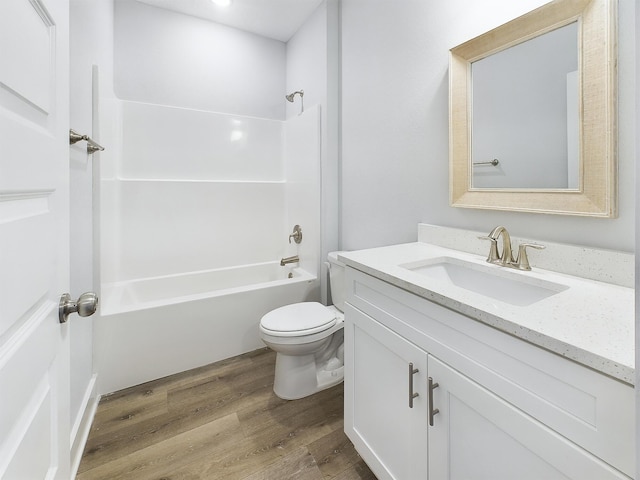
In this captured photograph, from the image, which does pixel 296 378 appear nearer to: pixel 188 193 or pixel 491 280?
pixel 491 280

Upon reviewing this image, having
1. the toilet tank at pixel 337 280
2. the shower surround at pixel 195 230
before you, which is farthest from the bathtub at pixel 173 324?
the toilet tank at pixel 337 280

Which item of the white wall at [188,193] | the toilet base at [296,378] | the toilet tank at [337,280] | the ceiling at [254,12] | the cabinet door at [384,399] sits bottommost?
the toilet base at [296,378]

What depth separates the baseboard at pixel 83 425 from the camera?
129cm

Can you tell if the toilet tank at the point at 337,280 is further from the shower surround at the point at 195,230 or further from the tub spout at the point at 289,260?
the tub spout at the point at 289,260

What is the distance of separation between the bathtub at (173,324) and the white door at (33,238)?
3.94 ft

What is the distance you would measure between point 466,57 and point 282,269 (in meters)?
2.17

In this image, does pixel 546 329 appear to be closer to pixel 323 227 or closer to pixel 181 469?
pixel 181 469

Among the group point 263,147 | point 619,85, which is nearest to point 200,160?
point 263,147

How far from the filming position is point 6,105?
469mm

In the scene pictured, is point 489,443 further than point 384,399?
No

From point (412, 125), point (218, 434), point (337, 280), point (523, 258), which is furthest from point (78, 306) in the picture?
point (412, 125)

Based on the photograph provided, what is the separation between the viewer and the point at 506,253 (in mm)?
1142

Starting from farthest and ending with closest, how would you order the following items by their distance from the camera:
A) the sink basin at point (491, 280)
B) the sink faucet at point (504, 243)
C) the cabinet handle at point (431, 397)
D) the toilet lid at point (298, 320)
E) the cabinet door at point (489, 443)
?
the toilet lid at point (298, 320) → the sink faucet at point (504, 243) → the sink basin at point (491, 280) → the cabinet handle at point (431, 397) → the cabinet door at point (489, 443)

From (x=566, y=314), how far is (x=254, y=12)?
2.93 metres
